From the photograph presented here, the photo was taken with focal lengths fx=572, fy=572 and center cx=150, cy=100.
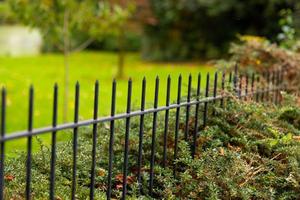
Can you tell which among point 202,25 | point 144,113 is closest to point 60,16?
point 144,113

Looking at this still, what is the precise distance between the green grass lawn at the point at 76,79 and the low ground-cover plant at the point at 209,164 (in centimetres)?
198

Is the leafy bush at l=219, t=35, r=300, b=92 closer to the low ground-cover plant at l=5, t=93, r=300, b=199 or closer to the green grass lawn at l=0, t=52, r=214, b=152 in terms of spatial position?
the green grass lawn at l=0, t=52, r=214, b=152

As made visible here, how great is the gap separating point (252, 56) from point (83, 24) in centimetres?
549

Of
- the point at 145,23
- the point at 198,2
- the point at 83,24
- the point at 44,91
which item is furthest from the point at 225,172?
the point at 145,23

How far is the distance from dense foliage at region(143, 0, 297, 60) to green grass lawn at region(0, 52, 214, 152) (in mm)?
1089

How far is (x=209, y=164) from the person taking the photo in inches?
153

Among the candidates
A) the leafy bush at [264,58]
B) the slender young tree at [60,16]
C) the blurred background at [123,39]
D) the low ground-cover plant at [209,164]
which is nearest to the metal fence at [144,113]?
the low ground-cover plant at [209,164]

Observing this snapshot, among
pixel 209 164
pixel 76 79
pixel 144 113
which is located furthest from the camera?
pixel 76 79

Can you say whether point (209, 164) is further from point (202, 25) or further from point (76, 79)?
point (202, 25)

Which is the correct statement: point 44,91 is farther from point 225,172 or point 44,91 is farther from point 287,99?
point 225,172

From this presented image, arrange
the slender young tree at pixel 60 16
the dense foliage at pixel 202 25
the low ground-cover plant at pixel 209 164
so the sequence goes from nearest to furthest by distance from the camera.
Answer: the low ground-cover plant at pixel 209 164 < the slender young tree at pixel 60 16 < the dense foliage at pixel 202 25

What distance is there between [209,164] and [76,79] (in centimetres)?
1368

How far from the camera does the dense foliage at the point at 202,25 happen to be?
2000 cm

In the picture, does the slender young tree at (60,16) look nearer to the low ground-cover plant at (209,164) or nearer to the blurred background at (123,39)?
the blurred background at (123,39)
